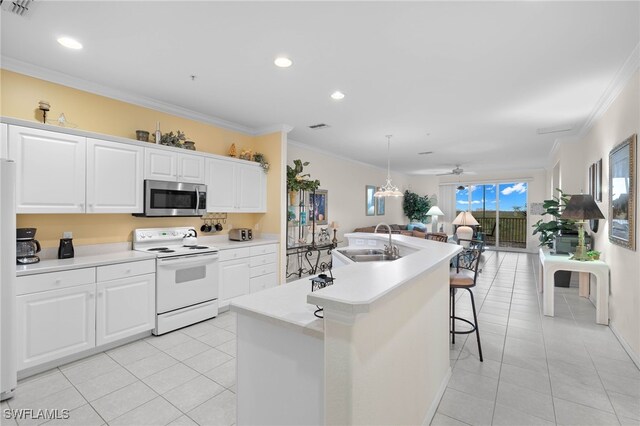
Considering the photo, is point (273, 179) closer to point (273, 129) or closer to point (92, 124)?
point (273, 129)

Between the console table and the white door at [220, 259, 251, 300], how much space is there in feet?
12.9

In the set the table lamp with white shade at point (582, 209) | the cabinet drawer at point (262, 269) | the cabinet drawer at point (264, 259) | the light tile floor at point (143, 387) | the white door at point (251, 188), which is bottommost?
the light tile floor at point (143, 387)

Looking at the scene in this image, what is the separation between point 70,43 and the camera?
2.44m

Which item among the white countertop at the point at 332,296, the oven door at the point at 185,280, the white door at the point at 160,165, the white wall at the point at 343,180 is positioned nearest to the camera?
the white countertop at the point at 332,296

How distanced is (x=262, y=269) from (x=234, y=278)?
0.51 m

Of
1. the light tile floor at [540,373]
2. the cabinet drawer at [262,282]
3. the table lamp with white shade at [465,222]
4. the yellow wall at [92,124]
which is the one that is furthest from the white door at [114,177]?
the table lamp with white shade at [465,222]

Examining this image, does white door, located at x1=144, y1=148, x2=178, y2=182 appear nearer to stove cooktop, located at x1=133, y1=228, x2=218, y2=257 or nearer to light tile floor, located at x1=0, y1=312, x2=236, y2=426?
stove cooktop, located at x1=133, y1=228, x2=218, y2=257

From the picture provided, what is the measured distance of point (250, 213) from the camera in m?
5.00

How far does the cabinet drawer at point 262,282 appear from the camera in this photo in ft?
14.2

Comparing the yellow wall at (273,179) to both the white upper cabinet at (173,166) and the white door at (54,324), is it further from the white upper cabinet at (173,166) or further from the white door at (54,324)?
the white door at (54,324)

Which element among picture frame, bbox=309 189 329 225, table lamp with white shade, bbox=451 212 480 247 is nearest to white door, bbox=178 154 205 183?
picture frame, bbox=309 189 329 225

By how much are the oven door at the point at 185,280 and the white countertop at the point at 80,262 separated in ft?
0.78

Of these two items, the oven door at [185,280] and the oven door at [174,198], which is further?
the oven door at [174,198]

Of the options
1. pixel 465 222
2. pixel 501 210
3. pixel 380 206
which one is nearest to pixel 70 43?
pixel 465 222
